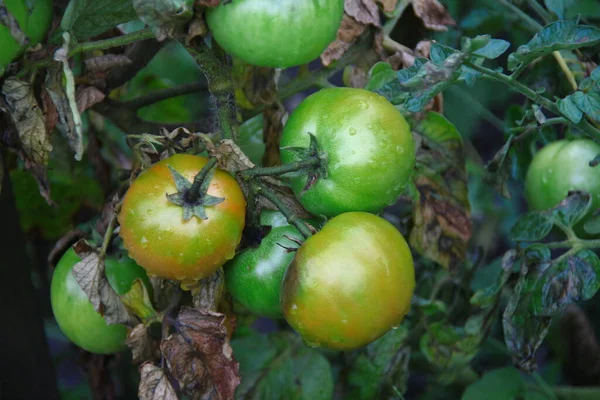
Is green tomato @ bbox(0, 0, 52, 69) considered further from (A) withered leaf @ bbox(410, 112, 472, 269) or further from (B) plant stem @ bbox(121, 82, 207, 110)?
(A) withered leaf @ bbox(410, 112, 472, 269)

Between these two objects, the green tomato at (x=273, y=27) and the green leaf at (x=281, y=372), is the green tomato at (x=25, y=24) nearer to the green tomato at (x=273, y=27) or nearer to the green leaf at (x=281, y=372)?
the green tomato at (x=273, y=27)

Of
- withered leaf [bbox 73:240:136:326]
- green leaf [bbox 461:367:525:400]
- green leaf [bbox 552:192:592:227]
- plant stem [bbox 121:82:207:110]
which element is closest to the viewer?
withered leaf [bbox 73:240:136:326]

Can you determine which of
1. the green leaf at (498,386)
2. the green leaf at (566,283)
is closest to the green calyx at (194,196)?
the green leaf at (566,283)

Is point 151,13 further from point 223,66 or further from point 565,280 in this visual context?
point 565,280

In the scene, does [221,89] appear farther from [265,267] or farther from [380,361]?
[380,361]

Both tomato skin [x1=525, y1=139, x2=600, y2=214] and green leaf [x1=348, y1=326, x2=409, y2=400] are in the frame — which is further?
green leaf [x1=348, y1=326, x2=409, y2=400]

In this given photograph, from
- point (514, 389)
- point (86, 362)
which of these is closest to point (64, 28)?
point (86, 362)

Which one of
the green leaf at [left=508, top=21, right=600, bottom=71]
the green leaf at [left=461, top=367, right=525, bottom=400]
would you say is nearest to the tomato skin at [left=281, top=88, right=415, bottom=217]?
the green leaf at [left=508, top=21, right=600, bottom=71]
